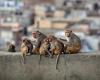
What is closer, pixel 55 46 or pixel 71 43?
pixel 55 46

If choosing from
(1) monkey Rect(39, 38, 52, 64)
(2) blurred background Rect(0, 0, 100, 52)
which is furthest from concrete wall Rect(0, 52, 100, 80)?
(2) blurred background Rect(0, 0, 100, 52)

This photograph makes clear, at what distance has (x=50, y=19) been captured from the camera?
32.6m

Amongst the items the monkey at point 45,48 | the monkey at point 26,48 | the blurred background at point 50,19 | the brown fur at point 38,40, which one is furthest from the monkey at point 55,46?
the blurred background at point 50,19

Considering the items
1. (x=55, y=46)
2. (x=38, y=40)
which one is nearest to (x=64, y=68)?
(x=55, y=46)

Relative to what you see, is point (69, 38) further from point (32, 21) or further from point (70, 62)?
point (32, 21)

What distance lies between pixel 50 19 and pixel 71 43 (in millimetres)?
26359

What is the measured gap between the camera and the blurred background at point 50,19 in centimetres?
2522

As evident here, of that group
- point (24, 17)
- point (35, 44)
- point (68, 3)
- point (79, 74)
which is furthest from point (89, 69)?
point (68, 3)

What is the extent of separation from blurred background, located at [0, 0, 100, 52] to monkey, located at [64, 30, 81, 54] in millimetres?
10734

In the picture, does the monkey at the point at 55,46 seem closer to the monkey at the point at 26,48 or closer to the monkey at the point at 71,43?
the monkey at the point at 71,43

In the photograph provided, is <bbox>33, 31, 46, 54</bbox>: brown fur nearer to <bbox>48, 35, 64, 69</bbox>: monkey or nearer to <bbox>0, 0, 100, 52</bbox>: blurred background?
<bbox>48, 35, 64, 69</bbox>: monkey

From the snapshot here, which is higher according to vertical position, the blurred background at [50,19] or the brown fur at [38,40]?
the brown fur at [38,40]

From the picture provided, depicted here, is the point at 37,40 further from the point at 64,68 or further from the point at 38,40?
the point at 64,68

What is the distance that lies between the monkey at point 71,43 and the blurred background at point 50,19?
35.2 ft
